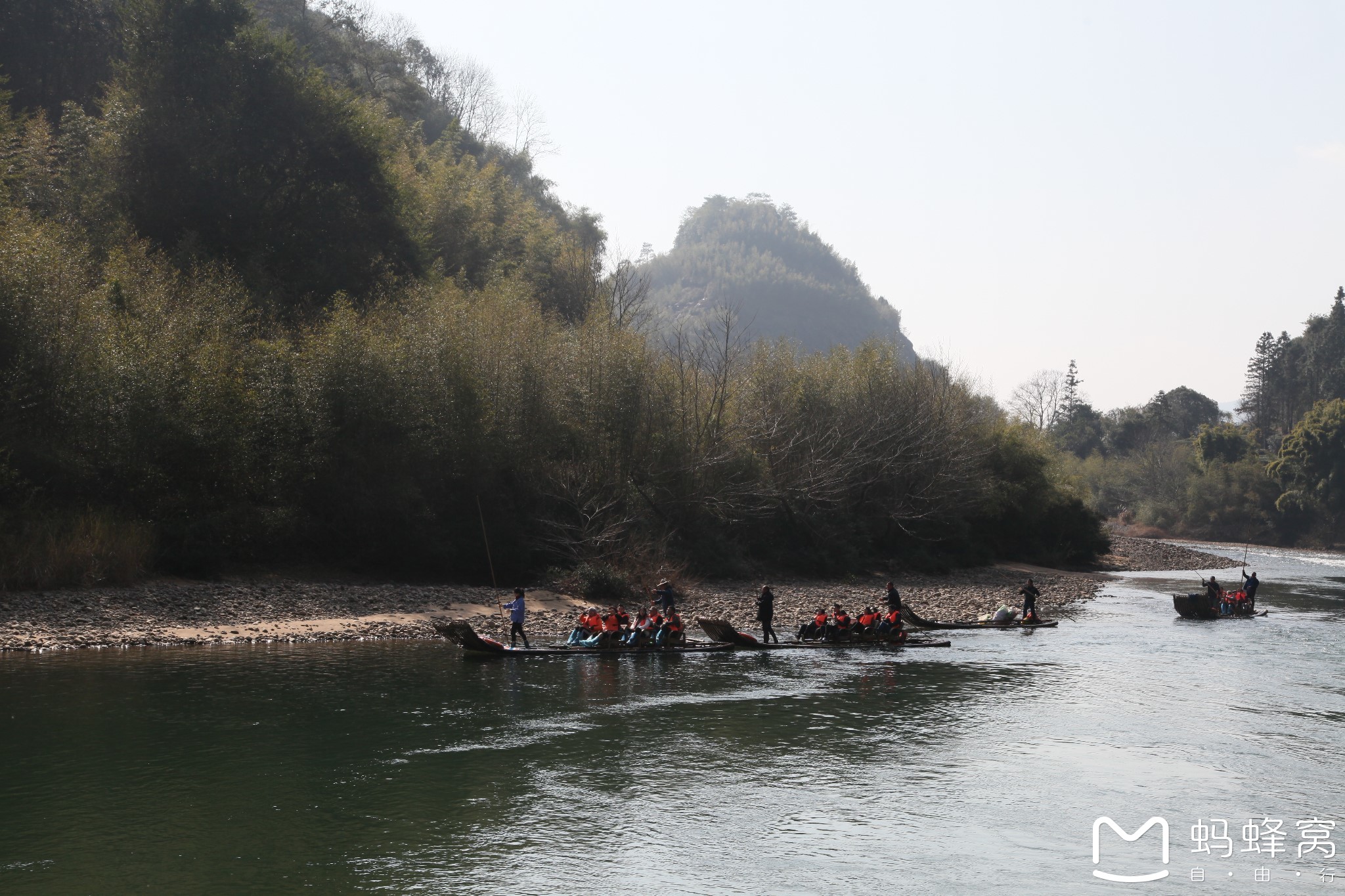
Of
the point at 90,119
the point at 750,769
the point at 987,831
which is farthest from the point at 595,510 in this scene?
the point at 90,119

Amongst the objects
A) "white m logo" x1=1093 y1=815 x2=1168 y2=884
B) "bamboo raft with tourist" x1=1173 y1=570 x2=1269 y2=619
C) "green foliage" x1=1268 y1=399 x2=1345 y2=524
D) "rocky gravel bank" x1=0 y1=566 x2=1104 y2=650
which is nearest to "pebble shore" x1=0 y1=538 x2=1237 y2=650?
"rocky gravel bank" x1=0 y1=566 x2=1104 y2=650

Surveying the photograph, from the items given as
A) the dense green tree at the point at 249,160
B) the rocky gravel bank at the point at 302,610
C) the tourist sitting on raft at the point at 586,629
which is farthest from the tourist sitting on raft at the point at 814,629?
the dense green tree at the point at 249,160

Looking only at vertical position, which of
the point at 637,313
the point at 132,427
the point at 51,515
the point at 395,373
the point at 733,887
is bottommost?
the point at 733,887

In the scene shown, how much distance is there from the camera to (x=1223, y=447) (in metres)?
97.2

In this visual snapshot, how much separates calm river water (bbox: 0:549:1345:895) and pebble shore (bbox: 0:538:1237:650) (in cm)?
146

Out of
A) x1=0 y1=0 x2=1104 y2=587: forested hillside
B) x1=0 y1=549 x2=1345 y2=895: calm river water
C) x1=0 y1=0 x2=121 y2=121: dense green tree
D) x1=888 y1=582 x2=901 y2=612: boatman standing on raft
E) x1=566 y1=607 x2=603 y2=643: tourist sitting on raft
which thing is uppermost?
x1=0 y1=0 x2=121 y2=121: dense green tree

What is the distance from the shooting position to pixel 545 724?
61.6ft

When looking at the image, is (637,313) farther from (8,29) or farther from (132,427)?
(8,29)

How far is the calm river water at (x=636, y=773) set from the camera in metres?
12.1

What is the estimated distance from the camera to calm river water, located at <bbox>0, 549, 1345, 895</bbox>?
12055mm

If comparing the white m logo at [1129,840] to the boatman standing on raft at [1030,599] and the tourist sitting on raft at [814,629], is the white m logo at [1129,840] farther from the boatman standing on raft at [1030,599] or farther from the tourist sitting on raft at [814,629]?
the boatman standing on raft at [1030,599]

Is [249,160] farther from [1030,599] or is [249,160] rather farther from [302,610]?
[1030,599]

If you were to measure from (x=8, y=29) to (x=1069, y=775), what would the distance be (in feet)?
186

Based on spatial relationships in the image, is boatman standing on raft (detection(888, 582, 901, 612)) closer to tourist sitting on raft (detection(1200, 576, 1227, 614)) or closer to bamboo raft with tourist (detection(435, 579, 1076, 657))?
bamboo raft with tourist (detection(435, 579, 1076, 657))
